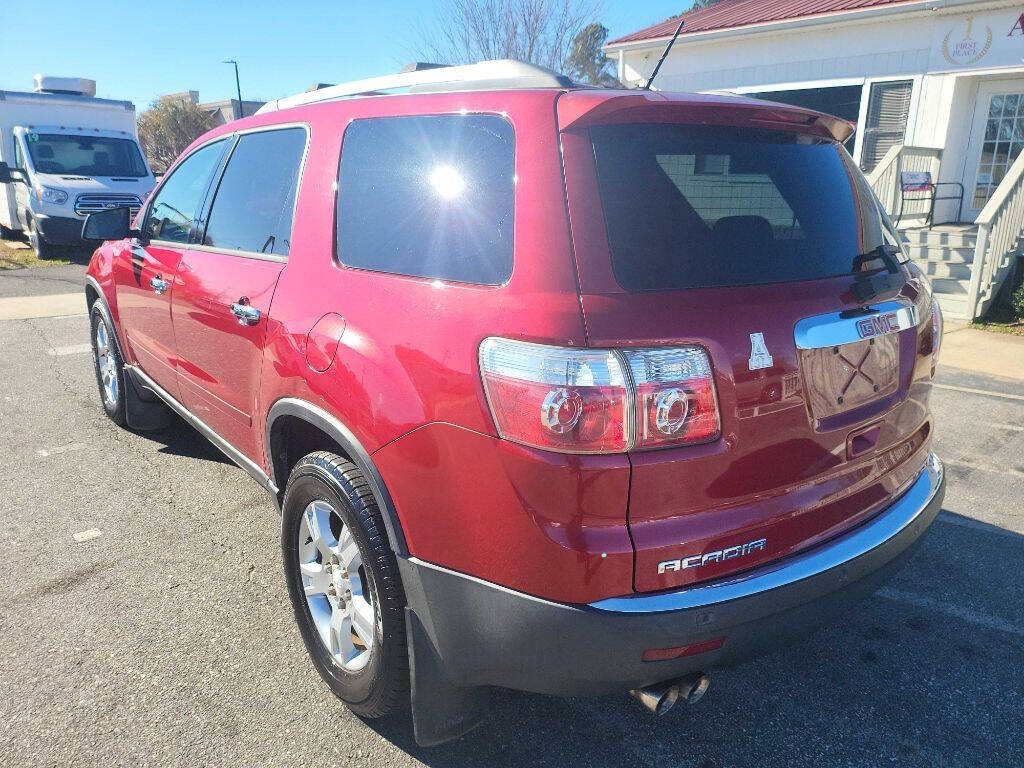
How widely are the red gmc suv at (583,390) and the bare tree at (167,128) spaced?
4995 cm

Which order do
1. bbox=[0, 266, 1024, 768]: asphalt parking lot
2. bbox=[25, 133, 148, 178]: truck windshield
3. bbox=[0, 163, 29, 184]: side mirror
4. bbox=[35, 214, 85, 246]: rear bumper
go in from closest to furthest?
bbox=[0, 266, 1024, 768]: asphalt parking lot
bbox=[0, 163, 29, 184]: side mirror
bbox=[35, 214, 85, 246]: rear bumper
bbox=[25, 133, 148, 178]: truck windshield

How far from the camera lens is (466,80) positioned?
90.2 inches

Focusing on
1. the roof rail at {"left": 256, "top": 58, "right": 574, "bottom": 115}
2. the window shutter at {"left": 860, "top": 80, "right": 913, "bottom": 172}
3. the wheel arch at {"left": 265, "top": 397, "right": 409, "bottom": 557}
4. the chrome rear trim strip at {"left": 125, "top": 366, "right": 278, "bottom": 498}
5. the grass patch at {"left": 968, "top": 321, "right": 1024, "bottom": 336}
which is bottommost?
the grass patch at {"left": 968, "top": 321, "right": 1024, "bottom": 336}

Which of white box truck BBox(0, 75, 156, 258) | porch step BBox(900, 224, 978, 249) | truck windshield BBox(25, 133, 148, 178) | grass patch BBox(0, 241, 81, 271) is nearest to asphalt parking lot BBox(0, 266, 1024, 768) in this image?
porch step BBox(900, 224, 978, 249)

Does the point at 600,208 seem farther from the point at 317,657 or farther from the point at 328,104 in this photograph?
the point at 317,657

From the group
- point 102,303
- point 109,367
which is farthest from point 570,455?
point 109,367

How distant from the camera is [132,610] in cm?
291

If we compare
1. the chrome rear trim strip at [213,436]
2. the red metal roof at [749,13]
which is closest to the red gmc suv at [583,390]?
the chrome rear trim strip at [213,436]

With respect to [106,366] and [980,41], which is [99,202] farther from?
[980,41]

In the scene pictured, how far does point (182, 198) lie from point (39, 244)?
12.1 metres

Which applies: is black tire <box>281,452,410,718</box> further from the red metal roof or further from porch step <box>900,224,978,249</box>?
the red metal roof

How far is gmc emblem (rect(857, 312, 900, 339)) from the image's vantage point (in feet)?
6.77

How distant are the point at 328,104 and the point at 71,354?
5.57 meters

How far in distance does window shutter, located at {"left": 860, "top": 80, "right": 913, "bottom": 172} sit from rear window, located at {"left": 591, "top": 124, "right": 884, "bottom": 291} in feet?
36.9
